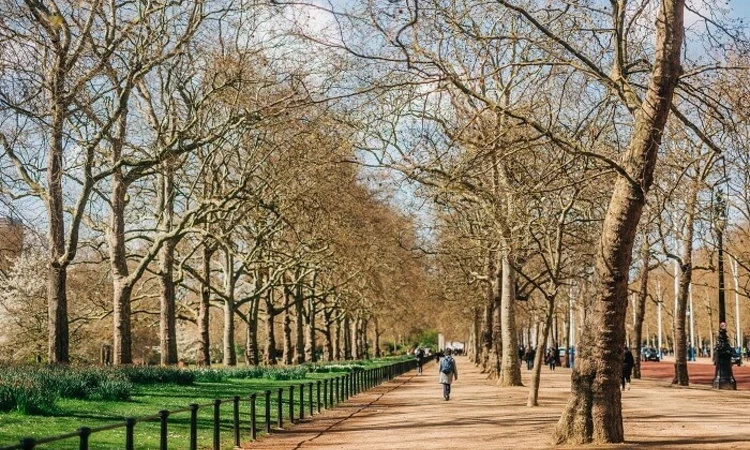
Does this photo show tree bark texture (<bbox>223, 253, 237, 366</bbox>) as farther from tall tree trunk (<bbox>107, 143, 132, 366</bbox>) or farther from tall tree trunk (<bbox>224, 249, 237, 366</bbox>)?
tall tree trunk (<bbox>107, 143, 132, 366</bbox>)

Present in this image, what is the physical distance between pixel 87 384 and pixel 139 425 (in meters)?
3.09

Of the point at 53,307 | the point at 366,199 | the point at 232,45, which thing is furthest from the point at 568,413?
the point at 366,199

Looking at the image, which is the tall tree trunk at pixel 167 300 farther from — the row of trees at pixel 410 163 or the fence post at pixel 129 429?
the fence post at pixel 129 429

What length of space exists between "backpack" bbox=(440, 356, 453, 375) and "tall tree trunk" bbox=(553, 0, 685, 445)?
1600 centimetres

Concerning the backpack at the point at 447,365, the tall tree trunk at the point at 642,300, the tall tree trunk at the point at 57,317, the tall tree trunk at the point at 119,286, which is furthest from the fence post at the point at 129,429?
the tall tree trunk at the point at 642,300

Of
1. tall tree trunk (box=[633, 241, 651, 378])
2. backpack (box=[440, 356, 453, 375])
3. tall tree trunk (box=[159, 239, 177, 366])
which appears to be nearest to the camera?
backpack (box=[440, 356, 453, 375])

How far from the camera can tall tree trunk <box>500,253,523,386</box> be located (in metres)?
35.7

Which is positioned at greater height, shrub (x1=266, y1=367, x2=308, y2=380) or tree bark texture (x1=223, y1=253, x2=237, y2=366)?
tree bark texture (x1=223, y1=253, x2=237, y2=366)

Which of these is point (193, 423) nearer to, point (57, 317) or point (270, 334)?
point (57, 317)

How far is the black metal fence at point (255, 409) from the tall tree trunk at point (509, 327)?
547 cm

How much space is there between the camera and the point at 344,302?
6625 centimetres

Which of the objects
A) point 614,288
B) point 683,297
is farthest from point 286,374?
point 614,288

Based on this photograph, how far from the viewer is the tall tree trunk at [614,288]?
14859mm

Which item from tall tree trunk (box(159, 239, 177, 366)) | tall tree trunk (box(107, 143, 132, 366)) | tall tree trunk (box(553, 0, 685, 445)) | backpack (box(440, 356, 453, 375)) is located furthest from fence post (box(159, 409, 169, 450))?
tall tree trunk (box(159, 239, 177, 366))
